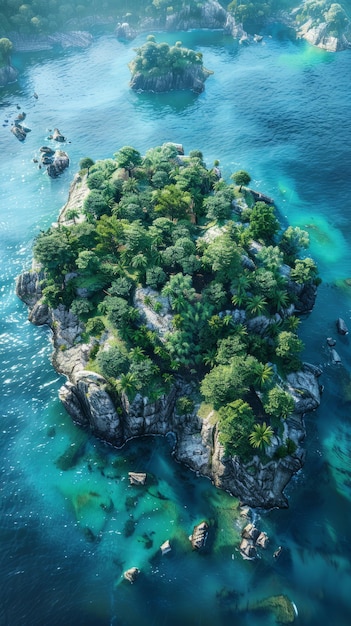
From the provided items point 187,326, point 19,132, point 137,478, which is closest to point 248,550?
point 137,478

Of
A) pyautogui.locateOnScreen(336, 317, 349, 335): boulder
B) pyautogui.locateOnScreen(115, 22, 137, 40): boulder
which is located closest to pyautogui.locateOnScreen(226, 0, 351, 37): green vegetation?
pyautogui.locateOnScreen(115, 22, 137, 40): boulder

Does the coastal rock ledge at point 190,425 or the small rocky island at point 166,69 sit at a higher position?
the small rocky island at point 166,69

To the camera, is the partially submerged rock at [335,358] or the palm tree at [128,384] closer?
the palm tree at [128,384]

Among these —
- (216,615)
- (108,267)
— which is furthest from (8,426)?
(216,615)

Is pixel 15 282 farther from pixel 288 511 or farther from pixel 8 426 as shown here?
pixel 288 511

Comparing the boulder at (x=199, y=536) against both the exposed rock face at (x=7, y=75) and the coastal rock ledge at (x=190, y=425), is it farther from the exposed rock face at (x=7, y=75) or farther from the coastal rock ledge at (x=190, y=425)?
the exposed rock face at (x=7, y=75)

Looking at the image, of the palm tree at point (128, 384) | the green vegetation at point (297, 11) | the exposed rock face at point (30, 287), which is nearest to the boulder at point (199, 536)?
the palm tree at point (128, 384)
